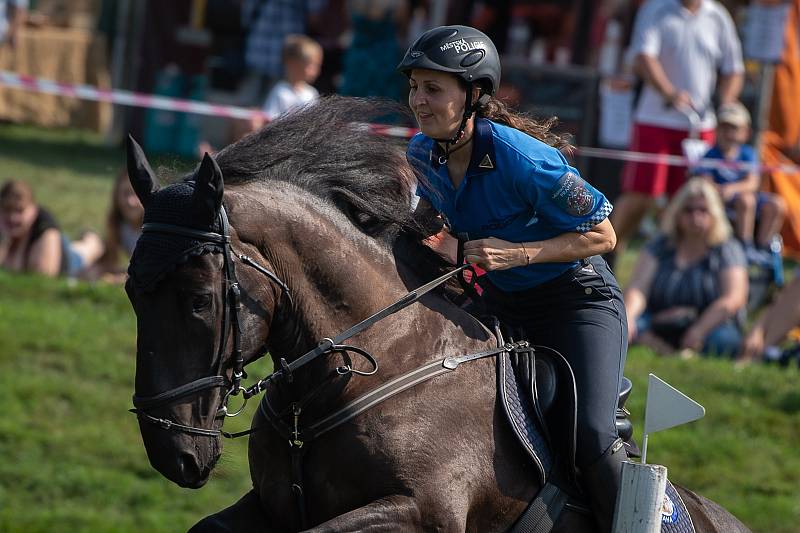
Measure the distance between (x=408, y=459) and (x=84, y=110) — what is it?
14.6 meters

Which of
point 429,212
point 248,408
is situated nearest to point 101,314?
point 248,408

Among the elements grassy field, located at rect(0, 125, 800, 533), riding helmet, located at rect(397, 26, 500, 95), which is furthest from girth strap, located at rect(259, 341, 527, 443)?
grassy field, located at rect(0, 125, 800, 533)

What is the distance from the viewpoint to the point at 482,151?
4258 millimetres

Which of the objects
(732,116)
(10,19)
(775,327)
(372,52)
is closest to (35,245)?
(372,52)

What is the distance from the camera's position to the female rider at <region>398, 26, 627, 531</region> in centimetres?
420

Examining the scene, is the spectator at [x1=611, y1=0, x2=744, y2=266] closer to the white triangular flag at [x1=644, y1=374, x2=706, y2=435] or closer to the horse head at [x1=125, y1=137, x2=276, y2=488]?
the white triangular flag at [x1=644, y1=374, x2=706, y2=435]

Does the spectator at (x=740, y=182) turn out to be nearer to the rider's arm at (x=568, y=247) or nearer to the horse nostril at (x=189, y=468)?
the rider's arm at (x=568, y=247)

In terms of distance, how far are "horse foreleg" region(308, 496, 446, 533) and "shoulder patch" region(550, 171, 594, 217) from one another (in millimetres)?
1066

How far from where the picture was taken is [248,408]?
841 centimetres

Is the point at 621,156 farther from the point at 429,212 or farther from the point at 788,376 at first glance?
the point at 429,212

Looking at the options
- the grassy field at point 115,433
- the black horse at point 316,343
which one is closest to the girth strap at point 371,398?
the black horse at point 316,343

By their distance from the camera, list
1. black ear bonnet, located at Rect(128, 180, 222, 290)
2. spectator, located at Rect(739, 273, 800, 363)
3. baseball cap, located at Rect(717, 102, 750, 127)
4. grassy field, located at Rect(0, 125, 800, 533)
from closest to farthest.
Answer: black ear bonnet, located at Rect(128, 180, 222, 290)
grassy field, located at Rect(0, 125, 800, 533)
spectator, located at Rect(739, 273, 800, 363)
baseball cap, located at Rect(717, 102, 750, 127)

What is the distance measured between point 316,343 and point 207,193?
62cm

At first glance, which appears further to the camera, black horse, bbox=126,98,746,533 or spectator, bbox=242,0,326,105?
spectator, bbox=242,0,326,105
